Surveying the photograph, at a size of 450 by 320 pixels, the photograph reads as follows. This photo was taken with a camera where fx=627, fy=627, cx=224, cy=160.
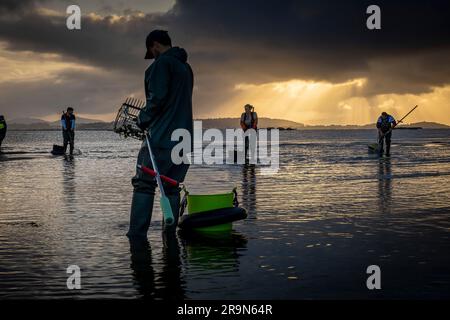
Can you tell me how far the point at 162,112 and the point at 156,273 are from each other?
206cm

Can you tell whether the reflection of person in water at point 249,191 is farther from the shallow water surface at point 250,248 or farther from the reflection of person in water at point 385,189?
the reflection of person in water at point 385,189

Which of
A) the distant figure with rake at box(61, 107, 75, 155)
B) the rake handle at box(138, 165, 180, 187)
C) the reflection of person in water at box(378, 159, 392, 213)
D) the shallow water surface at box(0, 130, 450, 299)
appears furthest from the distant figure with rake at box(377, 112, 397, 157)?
the rake handle at box(138, 165, 180, 187)

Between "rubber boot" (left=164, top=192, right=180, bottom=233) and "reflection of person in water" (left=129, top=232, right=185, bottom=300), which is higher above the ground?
"rubber boot" (left=164, top=192, right=180, bottom=233)

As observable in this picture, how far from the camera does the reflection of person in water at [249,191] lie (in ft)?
32.9

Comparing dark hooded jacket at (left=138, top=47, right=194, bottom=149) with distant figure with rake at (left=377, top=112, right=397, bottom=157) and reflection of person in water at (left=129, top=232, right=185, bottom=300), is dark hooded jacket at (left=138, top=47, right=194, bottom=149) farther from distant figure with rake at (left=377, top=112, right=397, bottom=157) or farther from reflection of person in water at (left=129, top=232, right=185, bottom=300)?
distant figure with rake at (left=377, top=112, right=397, bottom=157)

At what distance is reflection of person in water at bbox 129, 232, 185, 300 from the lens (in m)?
4.91

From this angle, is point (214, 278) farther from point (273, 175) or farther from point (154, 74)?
point (273, 175)

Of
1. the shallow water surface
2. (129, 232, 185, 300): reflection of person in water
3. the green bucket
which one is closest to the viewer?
(129, 232, 185, 300): reflection of person in water

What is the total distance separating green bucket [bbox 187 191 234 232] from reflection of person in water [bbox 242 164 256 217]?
146 centimetres

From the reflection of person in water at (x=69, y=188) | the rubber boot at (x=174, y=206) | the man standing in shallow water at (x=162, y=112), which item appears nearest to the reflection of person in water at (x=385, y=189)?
the rubber boot at (x=174, y=206)

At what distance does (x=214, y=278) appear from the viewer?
540 cm

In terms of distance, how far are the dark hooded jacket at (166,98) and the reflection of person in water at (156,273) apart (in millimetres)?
1121

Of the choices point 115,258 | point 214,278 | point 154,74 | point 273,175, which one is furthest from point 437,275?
point 273,175

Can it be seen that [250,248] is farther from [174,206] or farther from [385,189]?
[385,189]
